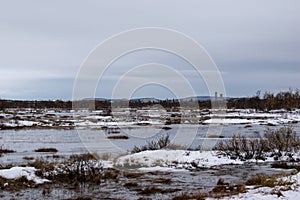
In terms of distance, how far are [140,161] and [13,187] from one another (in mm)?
6697

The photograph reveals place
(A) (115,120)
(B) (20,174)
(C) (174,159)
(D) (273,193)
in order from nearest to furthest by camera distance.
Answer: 1. (D) (273,193)
2. (B) (20,174)
3. (C) (174,159)
4. (A) (115,120)

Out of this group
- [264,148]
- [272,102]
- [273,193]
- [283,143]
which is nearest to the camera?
[273,193]

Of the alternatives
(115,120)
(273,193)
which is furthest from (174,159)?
(115,120)

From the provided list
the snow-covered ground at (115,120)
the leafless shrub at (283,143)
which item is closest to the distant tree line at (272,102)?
the snow-covered ground at (115,120)

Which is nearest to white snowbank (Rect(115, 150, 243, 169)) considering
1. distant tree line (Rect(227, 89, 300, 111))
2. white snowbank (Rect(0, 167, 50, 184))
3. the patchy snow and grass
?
white snowbank (Rect(0, 167, 50, 184))

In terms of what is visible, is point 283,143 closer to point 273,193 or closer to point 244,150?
point 244,150

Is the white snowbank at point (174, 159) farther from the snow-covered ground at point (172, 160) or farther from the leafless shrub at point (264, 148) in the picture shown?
the leafless shrub at point (264, 148)

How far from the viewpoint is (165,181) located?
13.4m

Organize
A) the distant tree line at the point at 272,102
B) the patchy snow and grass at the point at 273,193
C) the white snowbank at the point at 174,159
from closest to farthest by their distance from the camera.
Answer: the patchy snow and grass at the point at 273,193 → the white snowbank at the point at 174,159 → the distant tree line at the point at 272,102

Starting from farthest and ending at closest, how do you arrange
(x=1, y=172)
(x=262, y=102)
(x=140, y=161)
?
1. (x=262, y=102)
2. (x=140, y=161)
3. (x=1, y=172)

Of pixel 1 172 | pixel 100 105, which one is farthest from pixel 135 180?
pixel 100 105

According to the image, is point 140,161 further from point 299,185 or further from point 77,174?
point 299,185

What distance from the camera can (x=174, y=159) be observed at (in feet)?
58.8

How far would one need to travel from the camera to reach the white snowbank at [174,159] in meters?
16.9
